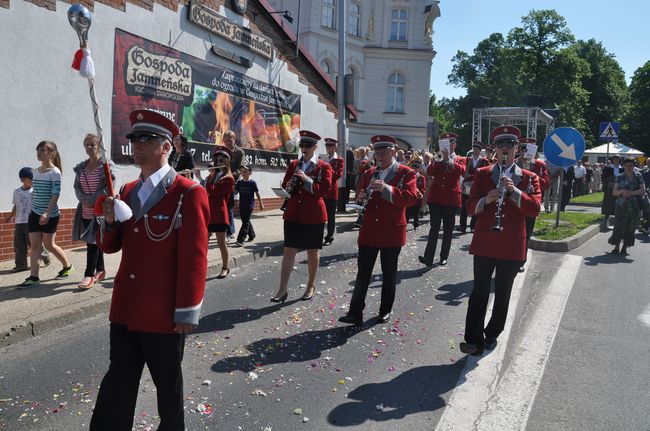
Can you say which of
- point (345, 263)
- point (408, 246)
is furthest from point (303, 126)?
point (345, 263)

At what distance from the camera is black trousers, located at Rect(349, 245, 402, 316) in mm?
5727

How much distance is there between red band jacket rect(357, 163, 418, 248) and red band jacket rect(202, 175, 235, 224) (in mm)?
2553

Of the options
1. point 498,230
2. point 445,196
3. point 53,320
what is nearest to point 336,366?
point 498,230

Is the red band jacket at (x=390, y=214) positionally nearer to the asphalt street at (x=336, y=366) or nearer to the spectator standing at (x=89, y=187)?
the asphalt street at (x=336, y=366)

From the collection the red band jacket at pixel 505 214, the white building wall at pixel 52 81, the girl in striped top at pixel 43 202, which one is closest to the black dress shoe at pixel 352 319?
the red band jacket at pixel 505 214

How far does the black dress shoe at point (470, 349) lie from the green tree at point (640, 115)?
58.4 metres

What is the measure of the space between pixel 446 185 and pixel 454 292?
2.40 metres

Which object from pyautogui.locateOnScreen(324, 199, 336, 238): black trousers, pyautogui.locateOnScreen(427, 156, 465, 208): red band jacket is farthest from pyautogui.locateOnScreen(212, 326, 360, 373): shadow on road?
pyautogui.locateOnScreen(324, 199, 336, 238): black trousers

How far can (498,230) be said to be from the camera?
4.86 metres

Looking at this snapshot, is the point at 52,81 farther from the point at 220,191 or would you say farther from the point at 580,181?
the point at 580,181

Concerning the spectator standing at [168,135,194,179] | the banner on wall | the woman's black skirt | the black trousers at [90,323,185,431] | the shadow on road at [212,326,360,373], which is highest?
the banner on wall

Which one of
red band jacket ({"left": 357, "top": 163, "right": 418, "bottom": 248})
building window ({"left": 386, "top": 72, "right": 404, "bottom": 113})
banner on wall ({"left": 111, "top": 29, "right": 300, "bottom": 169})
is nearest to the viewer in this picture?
red band jacket ({"left": 357, "top": 163, "right": 418, "bottom": 248})

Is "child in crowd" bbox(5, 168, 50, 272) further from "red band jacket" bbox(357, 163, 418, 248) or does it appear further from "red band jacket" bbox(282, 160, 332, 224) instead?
"red band jacket" bbox(357, 163, 418, 248)

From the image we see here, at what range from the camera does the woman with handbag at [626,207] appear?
1080 cm
